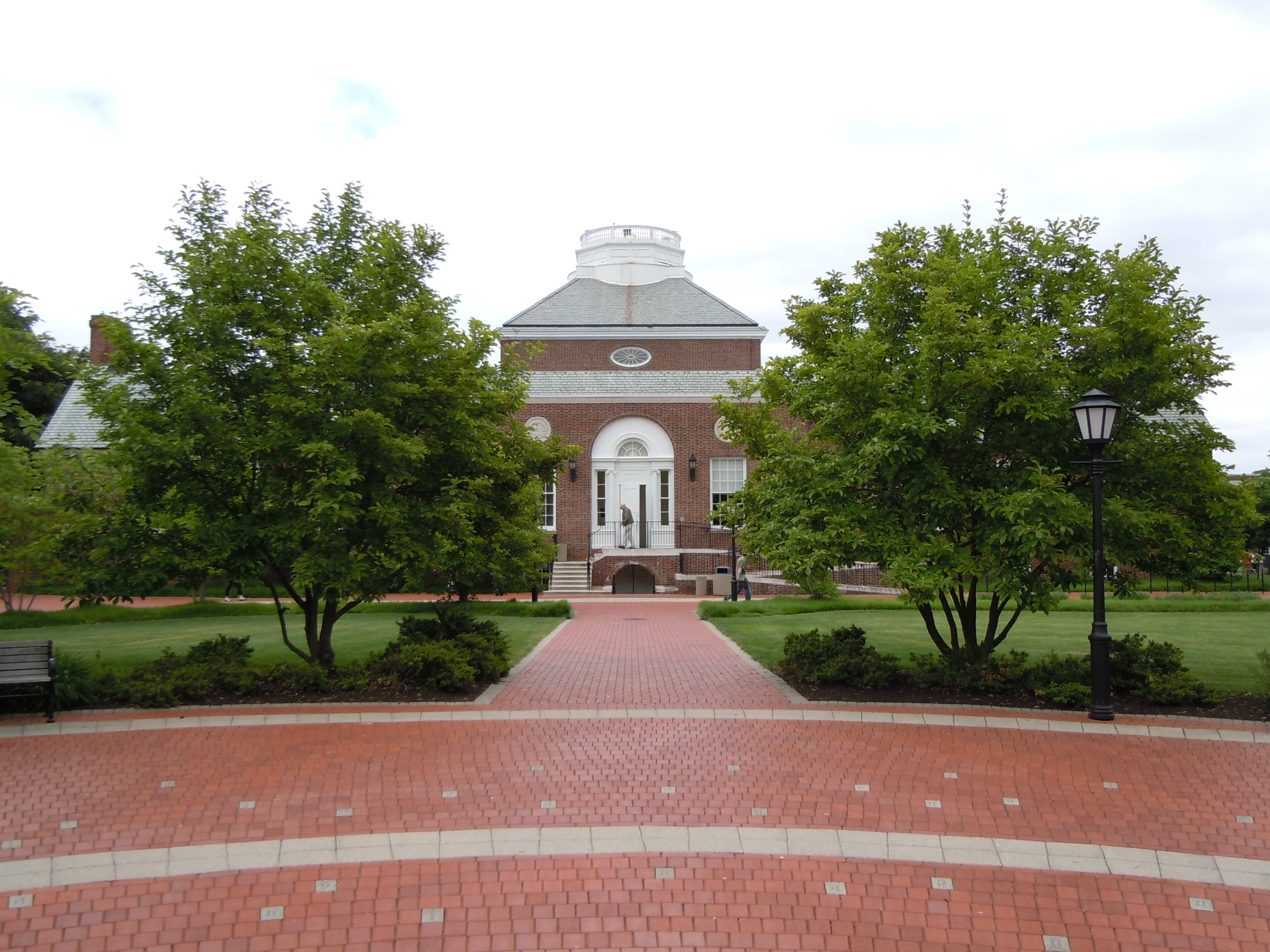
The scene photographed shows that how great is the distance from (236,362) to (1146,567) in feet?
36.1

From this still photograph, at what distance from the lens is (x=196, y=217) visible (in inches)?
428

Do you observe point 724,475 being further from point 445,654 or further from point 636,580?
point 445,654

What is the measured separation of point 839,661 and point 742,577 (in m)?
14.2

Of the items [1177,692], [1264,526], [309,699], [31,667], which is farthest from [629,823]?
[1264,526]

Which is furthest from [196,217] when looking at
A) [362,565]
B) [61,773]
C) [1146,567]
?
[1146,567]

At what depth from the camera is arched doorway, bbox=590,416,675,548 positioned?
2958 cm

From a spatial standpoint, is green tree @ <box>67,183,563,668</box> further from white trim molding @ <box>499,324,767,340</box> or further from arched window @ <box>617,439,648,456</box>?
white trim molding @ <box>499,324,767,340</box>

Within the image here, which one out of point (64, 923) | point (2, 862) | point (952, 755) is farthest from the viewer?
point (952, 755)

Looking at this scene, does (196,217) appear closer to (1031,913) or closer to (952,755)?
(952,755)

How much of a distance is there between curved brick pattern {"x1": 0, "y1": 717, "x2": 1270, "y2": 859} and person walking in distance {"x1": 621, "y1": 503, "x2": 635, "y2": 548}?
765 inches

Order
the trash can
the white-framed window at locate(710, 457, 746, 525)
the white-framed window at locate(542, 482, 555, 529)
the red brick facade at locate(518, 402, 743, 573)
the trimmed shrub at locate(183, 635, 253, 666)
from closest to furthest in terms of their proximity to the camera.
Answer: the trimmed shrub at locate(183, 635, 253, 666) → the trash can → the red brick facade at locate(518, 402, 743, 573) → the white-framed window at locate(710, 457, 746, 525) → the white-framed window at locate(542, 482, 555, 529)

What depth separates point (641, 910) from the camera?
510cm

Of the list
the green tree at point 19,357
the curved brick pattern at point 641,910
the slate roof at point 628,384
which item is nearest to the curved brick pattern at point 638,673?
the curved brick pattern at point 641,910

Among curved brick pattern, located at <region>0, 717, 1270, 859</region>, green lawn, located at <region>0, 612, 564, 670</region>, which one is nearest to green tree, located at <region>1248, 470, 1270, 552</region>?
green lawn, located at <region>0, 612, 564, 670</region>
